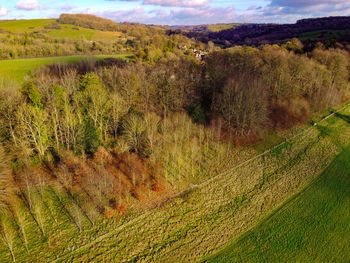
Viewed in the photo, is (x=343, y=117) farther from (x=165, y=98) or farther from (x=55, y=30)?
(x=55, y=30)

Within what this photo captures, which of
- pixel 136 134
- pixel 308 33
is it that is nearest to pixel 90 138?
pixel 136 134

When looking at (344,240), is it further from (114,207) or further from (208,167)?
(114,207)

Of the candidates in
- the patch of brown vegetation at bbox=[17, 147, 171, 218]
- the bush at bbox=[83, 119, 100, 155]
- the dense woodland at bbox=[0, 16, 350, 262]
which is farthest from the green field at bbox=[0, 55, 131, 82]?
the patch of brown vegetation at bbox=[17, 147, 171, 218]

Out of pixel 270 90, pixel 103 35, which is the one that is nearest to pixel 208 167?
pixel 270 90

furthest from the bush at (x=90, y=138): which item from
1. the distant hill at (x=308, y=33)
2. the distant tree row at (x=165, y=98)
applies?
the distant hill at (x=308, y=33)

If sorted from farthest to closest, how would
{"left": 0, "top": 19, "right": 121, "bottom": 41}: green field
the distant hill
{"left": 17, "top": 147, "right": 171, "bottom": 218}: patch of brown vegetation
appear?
{"left": 0, "top": 19, "right": 121, "bottom": 41}: green field
the distant hill
{"left": 17, "top": 147, "right": 171, "bottom": 218}: patch of brown vegetation

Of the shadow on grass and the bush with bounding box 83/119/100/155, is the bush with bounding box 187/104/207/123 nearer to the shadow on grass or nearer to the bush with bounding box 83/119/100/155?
the bush with bounding box 83/119/100/155
